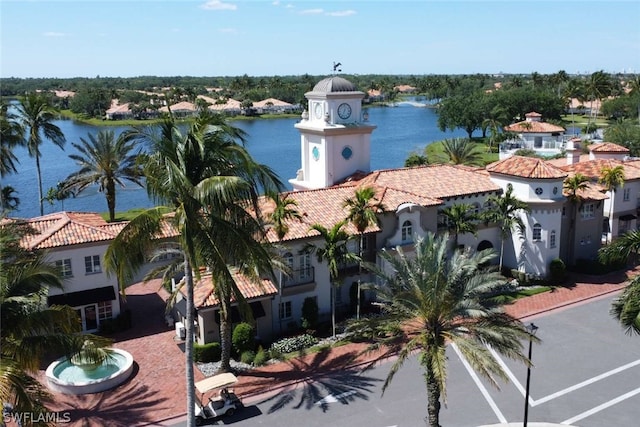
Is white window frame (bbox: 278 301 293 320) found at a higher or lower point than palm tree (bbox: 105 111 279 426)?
lower

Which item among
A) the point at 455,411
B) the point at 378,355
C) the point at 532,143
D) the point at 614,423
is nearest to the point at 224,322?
the point at 378,355

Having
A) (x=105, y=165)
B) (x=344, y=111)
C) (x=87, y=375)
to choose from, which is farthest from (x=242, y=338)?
(x=105, y=165)

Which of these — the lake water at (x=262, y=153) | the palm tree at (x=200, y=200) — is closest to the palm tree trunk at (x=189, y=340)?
the palm tree at (x=200, y=200)

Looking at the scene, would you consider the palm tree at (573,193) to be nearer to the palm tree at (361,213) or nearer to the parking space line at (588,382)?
the parking space line at (588,382)

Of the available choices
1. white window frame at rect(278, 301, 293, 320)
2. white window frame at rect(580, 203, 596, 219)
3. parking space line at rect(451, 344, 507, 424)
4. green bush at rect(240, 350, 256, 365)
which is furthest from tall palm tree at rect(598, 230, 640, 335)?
white window frame at rect(580, 203, 596, 219)

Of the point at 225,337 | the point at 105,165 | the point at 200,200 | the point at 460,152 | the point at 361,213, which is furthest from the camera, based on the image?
the point at 460,152

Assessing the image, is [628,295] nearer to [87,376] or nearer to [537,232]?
[537,232]

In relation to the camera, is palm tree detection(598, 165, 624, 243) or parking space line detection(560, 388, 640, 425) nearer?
parking space line detection(560, 388, 640, 425)

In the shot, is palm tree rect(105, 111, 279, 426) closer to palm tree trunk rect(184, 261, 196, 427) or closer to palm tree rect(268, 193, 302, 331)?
palm tree trunk rect(184, 261, 196, 427)
